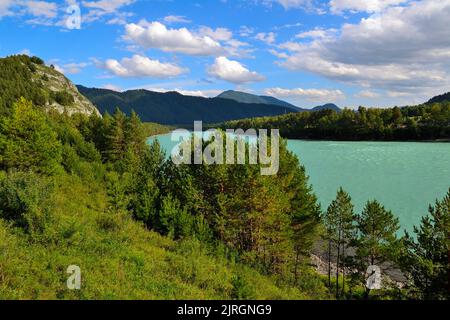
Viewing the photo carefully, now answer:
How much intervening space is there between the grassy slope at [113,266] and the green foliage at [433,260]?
32.9 feet

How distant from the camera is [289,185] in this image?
1596 inches

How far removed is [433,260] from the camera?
2850 cm

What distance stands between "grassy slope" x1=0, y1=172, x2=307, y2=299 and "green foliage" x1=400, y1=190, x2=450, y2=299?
394 inches

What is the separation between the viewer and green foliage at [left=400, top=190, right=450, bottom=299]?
27469 millimetres

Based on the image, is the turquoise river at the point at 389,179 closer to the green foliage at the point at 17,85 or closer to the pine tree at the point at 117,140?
the pine tree at the point at 117,140

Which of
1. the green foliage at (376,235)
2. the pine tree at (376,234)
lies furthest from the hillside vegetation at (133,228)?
the pine tree at (376,234)

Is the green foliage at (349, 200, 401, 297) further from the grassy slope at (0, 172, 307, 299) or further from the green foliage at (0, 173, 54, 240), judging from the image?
the green foliage at (0, 173, 54, 240)

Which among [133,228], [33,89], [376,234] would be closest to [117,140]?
[133,228]

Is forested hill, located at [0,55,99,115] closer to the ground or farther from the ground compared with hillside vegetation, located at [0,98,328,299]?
farther from the ground

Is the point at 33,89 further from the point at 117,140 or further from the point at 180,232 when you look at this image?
the point at 180,232

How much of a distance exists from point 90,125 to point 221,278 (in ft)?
219

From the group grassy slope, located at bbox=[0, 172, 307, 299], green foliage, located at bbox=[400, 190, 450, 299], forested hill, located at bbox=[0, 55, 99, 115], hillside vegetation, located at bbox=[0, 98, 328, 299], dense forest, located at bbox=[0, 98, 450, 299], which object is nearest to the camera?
grassy slope, located at bbox=[0, 172, 307, 299]

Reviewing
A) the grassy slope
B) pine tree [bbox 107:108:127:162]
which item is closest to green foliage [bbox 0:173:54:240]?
the grassy slope
